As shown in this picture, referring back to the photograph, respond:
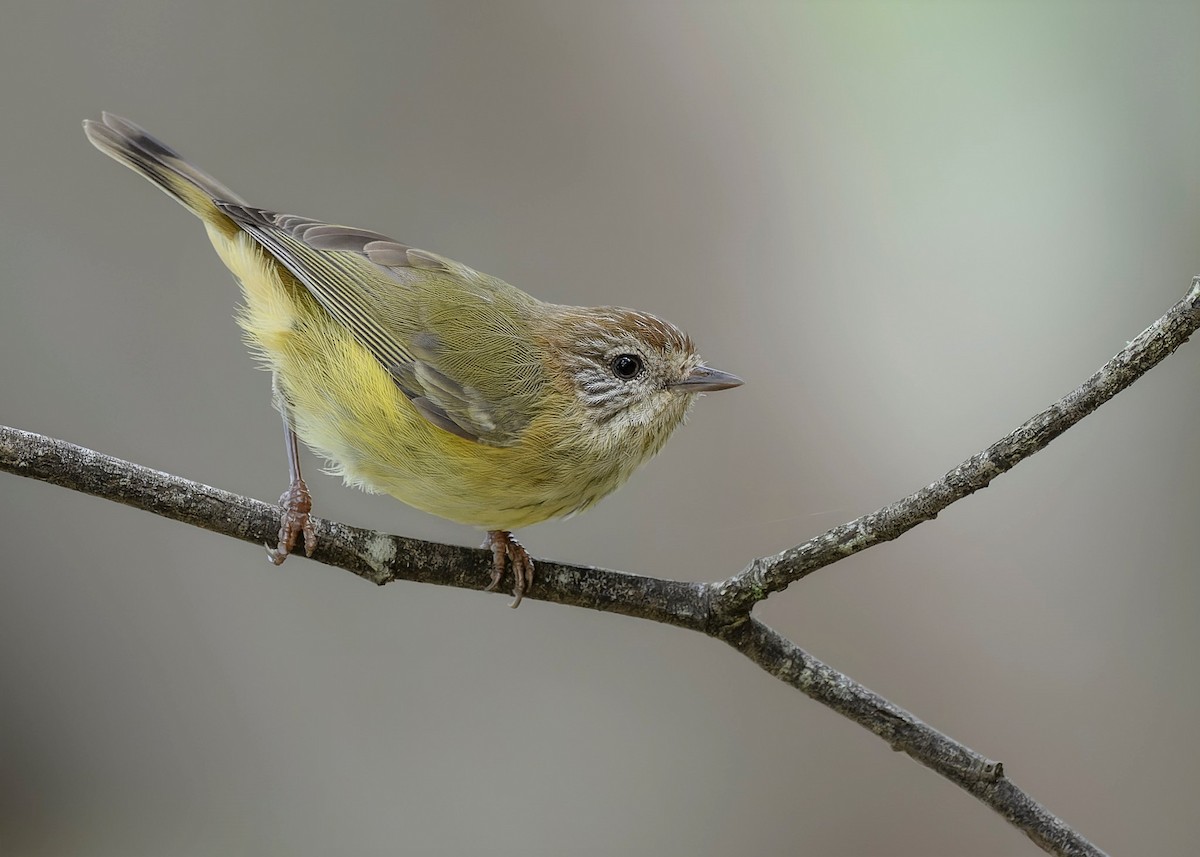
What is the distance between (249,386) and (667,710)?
226 cm

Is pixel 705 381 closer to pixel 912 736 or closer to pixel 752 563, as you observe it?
pixel 752 563

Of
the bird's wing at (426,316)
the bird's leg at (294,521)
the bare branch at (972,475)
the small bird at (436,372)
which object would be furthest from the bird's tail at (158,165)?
the bare branch at (972,475)

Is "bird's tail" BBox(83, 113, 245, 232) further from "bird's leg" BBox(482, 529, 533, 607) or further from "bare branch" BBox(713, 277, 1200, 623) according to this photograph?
"bare branch" BBox(713, 277, 1200, 623)

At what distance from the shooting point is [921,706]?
14.3ft

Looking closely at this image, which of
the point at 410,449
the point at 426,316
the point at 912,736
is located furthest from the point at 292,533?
the point at 912,736

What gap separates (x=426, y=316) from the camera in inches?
123

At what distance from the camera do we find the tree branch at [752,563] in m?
1.88

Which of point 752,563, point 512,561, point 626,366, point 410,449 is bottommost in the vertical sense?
point 512,561

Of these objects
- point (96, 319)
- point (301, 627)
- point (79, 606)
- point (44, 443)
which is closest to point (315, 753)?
point (301, 627)

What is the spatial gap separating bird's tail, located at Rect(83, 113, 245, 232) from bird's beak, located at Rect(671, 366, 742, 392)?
154 centimetres

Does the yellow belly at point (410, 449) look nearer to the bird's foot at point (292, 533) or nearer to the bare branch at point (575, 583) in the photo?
the bare branch at point (575, 583)

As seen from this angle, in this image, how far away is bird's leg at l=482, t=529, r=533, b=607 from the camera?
8.64ft

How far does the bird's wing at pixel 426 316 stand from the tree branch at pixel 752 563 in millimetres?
431

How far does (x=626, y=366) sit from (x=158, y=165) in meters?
1.64
